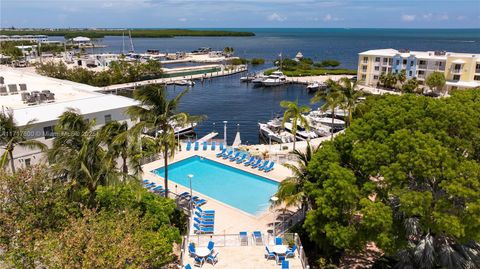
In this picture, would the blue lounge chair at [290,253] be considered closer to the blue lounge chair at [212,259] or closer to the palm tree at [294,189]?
the palm tree at [294,189]

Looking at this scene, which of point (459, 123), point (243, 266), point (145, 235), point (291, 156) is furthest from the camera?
point (291, 156)

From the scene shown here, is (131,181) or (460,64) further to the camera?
(460,64)

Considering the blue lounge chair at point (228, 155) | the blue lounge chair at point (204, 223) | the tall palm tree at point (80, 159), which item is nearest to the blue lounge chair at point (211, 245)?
the blue lounge chair at point (204, 223)

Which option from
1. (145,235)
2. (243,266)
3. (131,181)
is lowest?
(243,266)

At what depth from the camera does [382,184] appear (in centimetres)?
1741

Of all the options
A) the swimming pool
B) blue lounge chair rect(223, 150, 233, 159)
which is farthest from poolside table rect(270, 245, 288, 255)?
blue lounge chair rect(223, 150, 233, 159)

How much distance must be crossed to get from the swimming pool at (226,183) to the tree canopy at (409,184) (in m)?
10.5

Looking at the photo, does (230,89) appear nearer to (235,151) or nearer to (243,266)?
(235,151)

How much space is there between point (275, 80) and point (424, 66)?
37234 millimetres

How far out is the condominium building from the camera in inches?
3031

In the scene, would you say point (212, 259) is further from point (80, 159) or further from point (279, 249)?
point (80, 159)

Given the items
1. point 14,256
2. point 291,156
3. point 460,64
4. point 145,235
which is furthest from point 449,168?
point 460,64

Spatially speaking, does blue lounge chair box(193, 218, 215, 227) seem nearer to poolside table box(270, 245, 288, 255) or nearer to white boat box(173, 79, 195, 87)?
poolside table box(270, 245, 288, 255)

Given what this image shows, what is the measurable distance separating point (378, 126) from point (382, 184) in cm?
318
